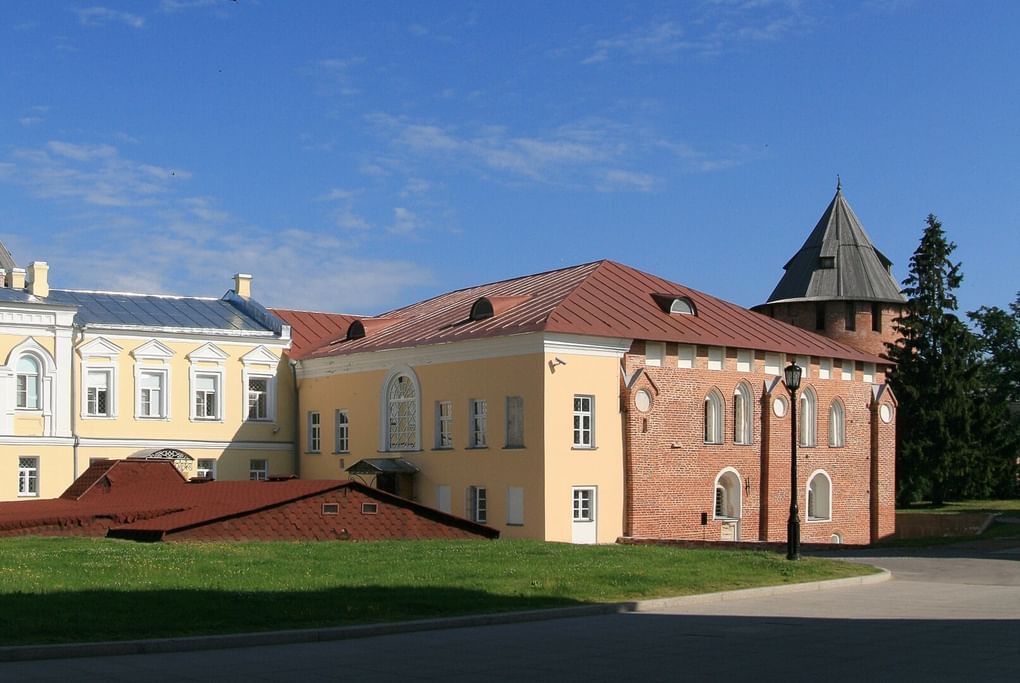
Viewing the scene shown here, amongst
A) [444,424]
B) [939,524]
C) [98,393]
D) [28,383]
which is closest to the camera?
[444,424]

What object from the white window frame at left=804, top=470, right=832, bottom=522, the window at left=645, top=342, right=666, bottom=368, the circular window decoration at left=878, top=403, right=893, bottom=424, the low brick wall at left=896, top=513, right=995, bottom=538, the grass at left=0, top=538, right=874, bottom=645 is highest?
the window at left=645, top=342, right=666, bottom=368

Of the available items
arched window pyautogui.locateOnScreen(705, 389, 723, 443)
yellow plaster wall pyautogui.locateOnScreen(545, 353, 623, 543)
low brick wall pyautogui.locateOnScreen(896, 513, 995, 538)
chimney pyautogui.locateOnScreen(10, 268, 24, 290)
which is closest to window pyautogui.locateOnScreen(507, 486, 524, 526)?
yellow plaster wall pyautogui.locateOnScreen(545, 353, 623, 543)

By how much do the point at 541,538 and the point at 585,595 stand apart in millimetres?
16584

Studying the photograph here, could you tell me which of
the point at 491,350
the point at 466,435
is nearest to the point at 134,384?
the point at 466,435

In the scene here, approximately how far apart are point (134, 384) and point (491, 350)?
13.9 m

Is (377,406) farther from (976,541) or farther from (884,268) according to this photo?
(884,268)

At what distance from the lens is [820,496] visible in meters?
43.1

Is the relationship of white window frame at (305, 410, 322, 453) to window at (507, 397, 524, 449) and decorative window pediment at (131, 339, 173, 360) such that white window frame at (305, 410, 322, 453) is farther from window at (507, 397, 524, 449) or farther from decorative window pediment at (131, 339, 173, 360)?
window at (507, 397, 524, 449)

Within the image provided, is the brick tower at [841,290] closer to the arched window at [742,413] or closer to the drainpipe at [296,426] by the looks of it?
the arched window at [742,413]

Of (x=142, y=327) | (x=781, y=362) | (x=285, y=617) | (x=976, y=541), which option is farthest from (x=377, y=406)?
(x=285, y=617)

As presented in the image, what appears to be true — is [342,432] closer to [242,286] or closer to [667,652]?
[242,286]

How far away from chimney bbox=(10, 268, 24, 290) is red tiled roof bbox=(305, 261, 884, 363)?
996 cm

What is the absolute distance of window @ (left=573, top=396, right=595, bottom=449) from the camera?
3634cm

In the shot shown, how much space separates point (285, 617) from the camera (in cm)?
1532
